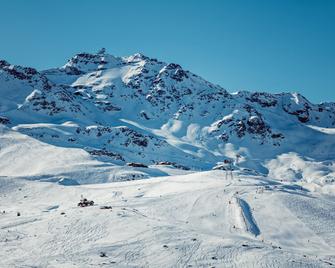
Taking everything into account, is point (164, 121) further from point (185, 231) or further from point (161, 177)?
point (185, 231)

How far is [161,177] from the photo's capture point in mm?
59469

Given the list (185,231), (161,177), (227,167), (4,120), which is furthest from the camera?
(4,120)

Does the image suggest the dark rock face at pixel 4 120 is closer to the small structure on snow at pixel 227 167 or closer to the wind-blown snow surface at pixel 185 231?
the small structure on snow at pixel 227 167

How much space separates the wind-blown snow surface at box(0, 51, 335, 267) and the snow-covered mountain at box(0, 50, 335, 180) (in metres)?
0.59

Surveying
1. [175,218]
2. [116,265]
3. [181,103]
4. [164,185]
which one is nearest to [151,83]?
[181,103]

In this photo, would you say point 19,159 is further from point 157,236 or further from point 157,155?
point 157,236

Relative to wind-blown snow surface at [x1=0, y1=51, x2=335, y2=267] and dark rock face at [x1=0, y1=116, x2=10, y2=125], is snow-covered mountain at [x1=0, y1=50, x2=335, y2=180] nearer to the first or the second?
dark rock face at [x1=0, y1=116, x2=10, y2=125]

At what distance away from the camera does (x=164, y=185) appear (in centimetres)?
5019

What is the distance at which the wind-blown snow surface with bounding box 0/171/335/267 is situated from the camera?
70.7 ft

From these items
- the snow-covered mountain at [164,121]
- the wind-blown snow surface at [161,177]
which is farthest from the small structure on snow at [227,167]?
the snow-covered mountain at [164,121]

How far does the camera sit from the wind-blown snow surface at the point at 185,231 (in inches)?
848

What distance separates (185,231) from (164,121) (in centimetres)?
14298

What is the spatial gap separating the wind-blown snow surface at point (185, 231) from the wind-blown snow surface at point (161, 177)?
102 millimetres

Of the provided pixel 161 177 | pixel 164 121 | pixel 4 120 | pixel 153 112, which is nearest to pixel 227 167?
pixel 161 177
